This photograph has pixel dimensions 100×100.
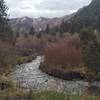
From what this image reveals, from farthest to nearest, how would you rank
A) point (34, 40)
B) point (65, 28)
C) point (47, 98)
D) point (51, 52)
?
point (65, 28)
point (34, 40)
point (51, 52)
point (47, 98)

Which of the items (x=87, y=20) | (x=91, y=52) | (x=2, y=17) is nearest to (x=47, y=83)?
(x=91, y=52)

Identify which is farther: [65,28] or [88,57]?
[65,28]

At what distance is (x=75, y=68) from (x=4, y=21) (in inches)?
968

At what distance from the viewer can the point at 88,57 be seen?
26.9 meters

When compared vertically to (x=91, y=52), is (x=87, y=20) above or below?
above

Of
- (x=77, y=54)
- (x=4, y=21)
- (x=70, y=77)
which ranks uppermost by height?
(x=4, y=21)

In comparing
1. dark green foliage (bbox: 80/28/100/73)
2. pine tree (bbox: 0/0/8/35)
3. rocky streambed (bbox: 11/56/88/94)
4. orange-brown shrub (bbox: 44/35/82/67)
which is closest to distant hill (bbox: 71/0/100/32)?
pine tree (bbox: 0/0/8/35)

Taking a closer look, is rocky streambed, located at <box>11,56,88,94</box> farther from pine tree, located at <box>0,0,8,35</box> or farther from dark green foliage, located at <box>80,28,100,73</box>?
pine tree, located at <box>0,0,8,35</box>

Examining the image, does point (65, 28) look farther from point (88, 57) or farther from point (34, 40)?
point (88, 57)

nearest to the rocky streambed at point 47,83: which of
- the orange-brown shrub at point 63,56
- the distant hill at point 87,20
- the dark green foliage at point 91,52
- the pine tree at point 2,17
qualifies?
the orange-brown shrub at point 63,56

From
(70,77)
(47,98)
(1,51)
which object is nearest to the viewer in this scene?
(47,98)

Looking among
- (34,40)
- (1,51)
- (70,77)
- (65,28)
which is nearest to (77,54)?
(70,77)

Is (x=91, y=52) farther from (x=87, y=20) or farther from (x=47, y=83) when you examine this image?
(x=87, y=20)

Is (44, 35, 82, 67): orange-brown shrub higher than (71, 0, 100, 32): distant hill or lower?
lower
